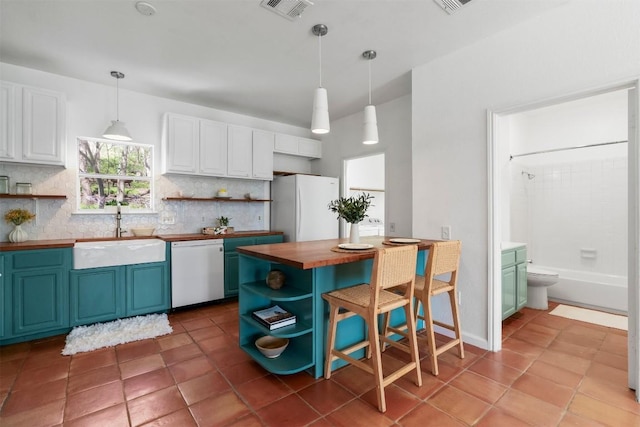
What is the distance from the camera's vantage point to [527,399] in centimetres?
191

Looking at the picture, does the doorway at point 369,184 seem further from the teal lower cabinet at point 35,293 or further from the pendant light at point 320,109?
the teal lower cabinet at point 35,293

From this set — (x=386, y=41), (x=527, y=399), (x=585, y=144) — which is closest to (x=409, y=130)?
(x=386, y=41)

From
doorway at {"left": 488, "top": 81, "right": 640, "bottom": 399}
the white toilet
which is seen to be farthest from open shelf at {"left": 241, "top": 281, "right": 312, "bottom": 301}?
the white toilet

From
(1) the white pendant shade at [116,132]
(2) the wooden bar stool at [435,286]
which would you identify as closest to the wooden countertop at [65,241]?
(1) the white pendant shade at [116,132]

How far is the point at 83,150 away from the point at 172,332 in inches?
96.9

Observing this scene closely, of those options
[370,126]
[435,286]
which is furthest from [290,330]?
[370,126]

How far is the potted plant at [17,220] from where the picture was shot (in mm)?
2908

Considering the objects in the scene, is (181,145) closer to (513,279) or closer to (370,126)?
(370,126)

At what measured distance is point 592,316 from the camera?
3.37 m

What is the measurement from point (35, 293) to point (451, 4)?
14.4 feet

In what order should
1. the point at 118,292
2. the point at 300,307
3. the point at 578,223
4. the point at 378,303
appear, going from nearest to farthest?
the point at 378,303
the point at 300,307
the point at 118,292
the point at 578,223

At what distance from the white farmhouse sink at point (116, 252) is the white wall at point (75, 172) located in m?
0.48

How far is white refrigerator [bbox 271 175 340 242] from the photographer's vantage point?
14.2 ft

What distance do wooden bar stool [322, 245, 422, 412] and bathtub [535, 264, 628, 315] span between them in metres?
3.17
